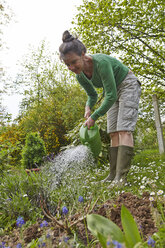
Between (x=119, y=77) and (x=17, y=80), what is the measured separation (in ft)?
52.9

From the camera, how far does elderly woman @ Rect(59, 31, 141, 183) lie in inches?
91.3

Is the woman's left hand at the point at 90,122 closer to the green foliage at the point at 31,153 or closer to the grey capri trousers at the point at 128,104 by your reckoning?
the grey capri trousers at the point at 128,104

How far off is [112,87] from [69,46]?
2.02 feet

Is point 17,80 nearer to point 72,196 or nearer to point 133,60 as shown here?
point 133,60

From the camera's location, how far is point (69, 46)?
2.24 meters

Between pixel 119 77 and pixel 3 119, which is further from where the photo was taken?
pixel 3 119

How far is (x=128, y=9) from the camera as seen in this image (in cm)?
542

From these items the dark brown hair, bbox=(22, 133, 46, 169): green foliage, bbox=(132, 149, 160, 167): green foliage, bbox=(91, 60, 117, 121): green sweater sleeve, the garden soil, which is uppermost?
the dark brown hair

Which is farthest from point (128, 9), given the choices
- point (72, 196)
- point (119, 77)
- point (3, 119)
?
point (72, 196)

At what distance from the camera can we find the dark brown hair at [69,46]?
7.38 ft

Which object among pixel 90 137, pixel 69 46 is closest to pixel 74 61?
pixel 69 46

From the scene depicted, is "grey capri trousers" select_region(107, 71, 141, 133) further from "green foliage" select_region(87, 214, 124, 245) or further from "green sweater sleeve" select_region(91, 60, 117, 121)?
"green foliage" select_region(87, 214, 124, 245)

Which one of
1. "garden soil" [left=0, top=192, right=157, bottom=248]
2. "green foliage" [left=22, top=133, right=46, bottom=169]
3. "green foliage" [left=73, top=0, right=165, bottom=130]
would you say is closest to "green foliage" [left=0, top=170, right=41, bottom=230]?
"garden soil" [left=0, top=192, right=157, bottom=248]

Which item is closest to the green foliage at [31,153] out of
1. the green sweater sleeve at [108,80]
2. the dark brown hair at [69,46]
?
the green sweater sleeve at [108,80]
